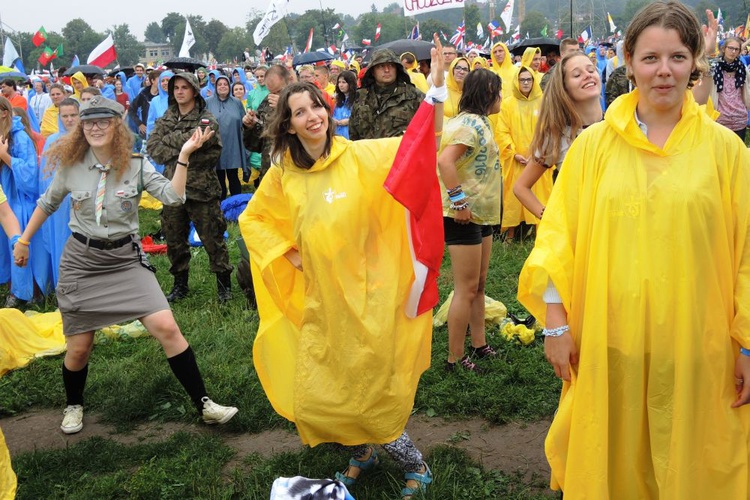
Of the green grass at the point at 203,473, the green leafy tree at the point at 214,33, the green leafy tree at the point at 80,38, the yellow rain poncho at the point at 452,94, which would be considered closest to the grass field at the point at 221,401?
the green grass at the point at 203,473

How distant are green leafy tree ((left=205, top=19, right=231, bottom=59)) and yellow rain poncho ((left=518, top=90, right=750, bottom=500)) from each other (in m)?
91.0

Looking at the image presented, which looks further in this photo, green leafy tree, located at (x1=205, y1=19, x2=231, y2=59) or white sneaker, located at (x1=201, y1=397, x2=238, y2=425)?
green leafy tree, located at (x1=205, y1=19, x2=231, y2=59)

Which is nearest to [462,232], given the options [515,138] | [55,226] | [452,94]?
[515,138]

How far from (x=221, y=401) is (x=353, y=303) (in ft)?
6.14

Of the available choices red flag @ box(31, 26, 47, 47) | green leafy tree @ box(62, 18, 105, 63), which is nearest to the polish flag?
red flag @ box(31, 26, 47, 47)

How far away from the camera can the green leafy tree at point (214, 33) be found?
293ft

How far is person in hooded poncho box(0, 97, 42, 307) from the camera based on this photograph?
23.6ft

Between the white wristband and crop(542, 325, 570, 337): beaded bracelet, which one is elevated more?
the white wristband

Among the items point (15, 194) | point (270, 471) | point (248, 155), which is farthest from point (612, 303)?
point (248, 155)

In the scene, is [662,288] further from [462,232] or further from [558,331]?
[462,232]

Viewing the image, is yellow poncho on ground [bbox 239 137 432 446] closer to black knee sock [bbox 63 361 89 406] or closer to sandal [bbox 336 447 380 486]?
sandal [bbox 336 447 380 486]

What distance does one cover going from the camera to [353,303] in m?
3.39

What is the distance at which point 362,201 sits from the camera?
3494mm

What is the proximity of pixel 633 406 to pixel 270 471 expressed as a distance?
214 centimetres
